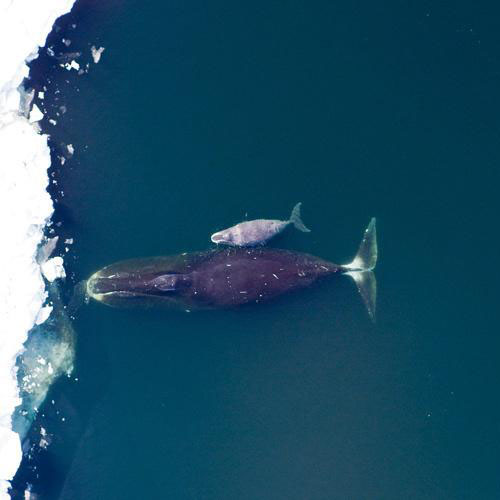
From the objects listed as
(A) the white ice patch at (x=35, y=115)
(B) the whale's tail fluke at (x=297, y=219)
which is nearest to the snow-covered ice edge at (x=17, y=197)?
(A) the white ice patch at (x=35, y=115)

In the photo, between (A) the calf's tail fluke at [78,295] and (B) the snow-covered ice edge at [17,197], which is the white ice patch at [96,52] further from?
(A) the calf's tail fluke at [78,295]

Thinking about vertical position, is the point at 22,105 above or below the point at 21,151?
above

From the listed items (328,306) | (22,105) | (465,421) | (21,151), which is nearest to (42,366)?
(21,151)

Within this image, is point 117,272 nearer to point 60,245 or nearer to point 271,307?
point 60,245

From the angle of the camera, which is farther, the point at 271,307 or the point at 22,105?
the point at 271,307

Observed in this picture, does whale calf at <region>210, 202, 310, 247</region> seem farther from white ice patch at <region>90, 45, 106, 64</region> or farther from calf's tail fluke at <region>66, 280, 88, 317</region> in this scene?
white ice patch at <region>90, 45, 106, 64</region>

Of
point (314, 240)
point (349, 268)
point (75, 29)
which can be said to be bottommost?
point (349, 268)

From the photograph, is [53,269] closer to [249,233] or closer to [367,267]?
[249,233]
